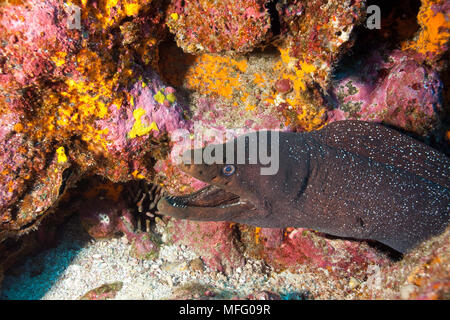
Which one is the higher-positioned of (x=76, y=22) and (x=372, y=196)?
(x=76, y=22)

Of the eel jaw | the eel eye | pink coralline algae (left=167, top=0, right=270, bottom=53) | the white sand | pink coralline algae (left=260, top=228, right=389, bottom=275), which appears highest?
pink coralline algae (left=167, top=0, right=270, bottom=53)

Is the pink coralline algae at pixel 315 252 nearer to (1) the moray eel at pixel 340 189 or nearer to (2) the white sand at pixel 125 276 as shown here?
(2) the white sand at pixel 125 276

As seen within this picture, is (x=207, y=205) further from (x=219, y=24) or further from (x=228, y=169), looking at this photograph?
(x=219, y=24)

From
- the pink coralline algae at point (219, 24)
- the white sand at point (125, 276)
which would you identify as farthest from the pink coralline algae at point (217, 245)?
the pink coralline algae at point (219, 24)

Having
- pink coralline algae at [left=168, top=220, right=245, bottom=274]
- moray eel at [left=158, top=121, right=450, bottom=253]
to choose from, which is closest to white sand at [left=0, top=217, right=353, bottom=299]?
pink coralline algae at [left=168, top=220, right=245, bottom=274]

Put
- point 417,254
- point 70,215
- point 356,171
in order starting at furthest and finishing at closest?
point 70,215
point 356,171
point 417,254

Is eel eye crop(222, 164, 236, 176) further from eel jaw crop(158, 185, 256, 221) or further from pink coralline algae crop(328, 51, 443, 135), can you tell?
pink coralline algae crop(328, 51, 443, 135)
